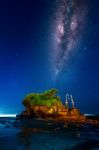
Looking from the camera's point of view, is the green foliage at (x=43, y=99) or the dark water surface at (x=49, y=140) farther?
the green foliage at (x=43, y=99)

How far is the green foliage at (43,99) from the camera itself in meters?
122

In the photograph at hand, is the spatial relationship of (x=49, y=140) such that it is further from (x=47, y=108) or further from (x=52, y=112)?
(x=47, y=108)

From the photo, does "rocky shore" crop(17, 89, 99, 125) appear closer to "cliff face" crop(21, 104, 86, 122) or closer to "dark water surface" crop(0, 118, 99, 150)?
"cliff face" crop(21, 104, 86, 122)

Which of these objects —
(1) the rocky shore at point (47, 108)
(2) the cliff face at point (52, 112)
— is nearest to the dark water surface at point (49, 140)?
(2) the cliff face at point (52, 112)

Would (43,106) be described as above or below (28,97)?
below

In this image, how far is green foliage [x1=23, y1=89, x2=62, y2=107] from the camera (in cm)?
12212

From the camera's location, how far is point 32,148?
30.7m

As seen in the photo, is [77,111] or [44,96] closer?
[77,111]

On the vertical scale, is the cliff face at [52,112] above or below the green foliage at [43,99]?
below

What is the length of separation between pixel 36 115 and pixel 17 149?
3638 inches

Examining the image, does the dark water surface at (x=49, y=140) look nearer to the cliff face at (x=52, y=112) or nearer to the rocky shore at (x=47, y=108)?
the cliff face at (x=52, y=112)

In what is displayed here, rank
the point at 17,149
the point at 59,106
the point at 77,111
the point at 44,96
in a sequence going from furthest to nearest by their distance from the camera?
1. the point at 44,96
2. the point at 59,106
3. the point at 77,111
4. the point at 17,149

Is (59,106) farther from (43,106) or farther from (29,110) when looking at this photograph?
(29,110)

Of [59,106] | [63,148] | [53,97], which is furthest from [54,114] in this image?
[63,148]
